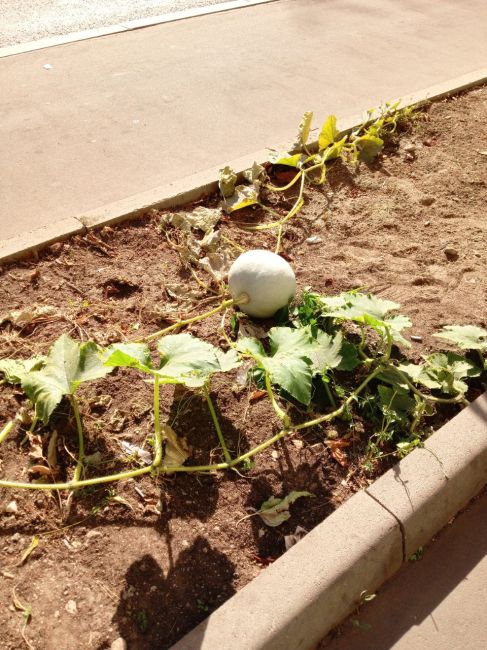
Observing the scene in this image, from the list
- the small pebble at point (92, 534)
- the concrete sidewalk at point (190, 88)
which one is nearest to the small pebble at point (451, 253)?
the concrete sidewalk at point (190, 88)

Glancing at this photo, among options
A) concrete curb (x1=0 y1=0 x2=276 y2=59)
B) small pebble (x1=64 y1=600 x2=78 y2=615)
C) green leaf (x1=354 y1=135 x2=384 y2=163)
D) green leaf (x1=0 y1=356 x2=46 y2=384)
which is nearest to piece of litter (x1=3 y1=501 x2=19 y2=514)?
small pebble (x1=64 y1=600 x2=78 y2=615)

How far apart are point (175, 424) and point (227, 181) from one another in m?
1.71

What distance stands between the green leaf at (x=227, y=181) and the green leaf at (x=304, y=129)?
0.64 metres

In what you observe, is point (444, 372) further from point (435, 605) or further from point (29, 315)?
point (29, 315)

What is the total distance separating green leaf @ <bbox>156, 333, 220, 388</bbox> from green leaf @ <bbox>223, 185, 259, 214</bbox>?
1.52 meters

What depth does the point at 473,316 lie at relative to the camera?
121 inches

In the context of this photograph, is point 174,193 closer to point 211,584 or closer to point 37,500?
point 37,500

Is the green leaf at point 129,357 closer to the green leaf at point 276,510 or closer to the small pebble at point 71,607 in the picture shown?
the green leaf at point 276,510

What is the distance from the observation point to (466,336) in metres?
2.74

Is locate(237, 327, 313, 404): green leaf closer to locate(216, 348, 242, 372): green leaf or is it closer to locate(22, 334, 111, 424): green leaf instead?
locate(216, 348, 242, 372): green leaf

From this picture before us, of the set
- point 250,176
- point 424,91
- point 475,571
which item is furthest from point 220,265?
point 424,91

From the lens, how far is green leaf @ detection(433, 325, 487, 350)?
267 cm

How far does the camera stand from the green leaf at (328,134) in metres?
4.09

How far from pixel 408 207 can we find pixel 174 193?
1.39m
